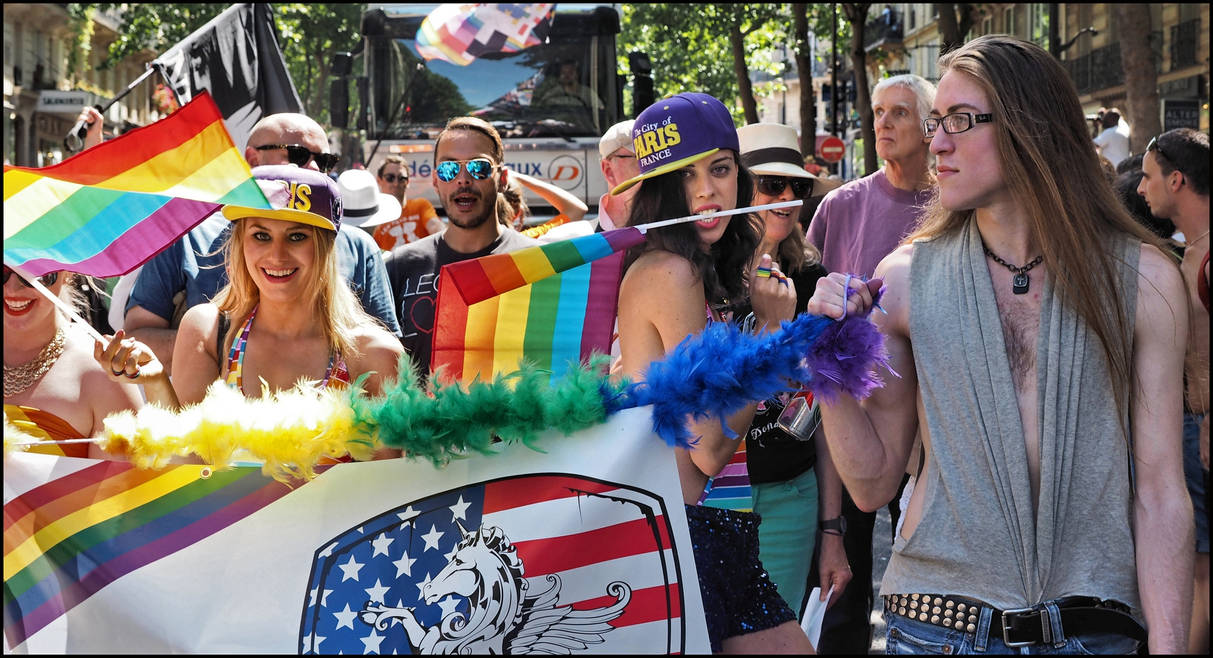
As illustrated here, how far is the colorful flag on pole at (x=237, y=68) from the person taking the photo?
26.4 ft

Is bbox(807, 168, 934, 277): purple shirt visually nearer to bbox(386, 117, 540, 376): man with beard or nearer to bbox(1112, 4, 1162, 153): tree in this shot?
bbox(386, 117, 540, 376): man with beard

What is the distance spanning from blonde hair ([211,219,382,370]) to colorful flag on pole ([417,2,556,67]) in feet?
23.6

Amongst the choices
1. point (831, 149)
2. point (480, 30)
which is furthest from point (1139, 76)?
point (831, 149)

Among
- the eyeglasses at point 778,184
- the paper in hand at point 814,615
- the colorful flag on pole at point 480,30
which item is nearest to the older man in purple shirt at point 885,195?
the eyeglasses at point 778,184

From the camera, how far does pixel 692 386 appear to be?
2.71 m

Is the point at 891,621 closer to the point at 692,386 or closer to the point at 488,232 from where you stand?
the point at 692,386

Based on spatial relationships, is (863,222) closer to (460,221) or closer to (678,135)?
(460,221)

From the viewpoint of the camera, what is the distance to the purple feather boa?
8.55ft

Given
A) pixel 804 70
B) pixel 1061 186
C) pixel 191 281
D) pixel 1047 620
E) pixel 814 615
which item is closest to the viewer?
pixel 1047 620

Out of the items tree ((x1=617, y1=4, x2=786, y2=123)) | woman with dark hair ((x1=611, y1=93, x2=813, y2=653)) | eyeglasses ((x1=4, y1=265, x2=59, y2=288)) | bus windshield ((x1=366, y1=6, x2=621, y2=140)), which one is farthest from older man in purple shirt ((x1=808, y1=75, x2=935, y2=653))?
tree ((x1=617, y1=4, x2=786, y2=123))

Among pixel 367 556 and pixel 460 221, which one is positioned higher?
pixel 460 221

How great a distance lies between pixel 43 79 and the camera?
5284 cm

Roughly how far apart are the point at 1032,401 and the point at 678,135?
1.34m

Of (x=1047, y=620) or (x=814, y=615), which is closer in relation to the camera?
(x=1047, y=620)
